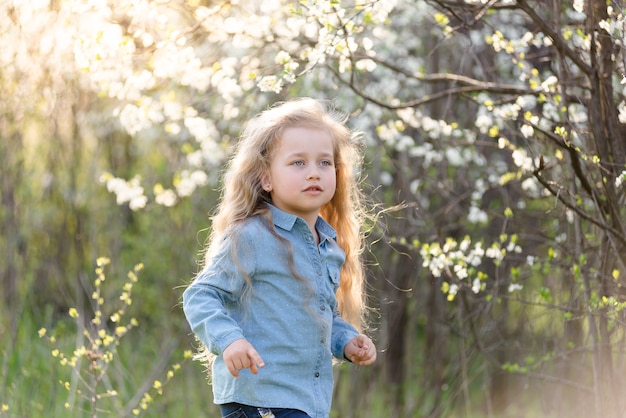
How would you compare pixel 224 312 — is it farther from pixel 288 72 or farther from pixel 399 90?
pixel 399 90

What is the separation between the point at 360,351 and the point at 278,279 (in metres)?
0.36

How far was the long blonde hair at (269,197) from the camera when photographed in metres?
2.75

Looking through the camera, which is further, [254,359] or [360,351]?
[360,351]

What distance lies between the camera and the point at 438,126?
186 inches

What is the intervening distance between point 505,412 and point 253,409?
4098mm

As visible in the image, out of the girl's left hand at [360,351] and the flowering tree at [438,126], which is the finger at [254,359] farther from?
the flowering tree at [438,126]

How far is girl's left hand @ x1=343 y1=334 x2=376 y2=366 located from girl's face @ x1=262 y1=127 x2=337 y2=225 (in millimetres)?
372

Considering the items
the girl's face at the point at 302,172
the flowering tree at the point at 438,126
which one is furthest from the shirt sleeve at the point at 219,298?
the flowering tree at the point at 438,126

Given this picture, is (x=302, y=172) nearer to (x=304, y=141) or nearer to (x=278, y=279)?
(x=304, y=141)

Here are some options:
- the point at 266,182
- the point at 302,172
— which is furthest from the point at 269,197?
the point at 302,172

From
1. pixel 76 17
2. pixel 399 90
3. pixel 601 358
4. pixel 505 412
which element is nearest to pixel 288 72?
pixel 601 358

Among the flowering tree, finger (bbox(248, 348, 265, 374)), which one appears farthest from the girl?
the flowering tree

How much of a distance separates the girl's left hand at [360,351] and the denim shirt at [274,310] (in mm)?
85

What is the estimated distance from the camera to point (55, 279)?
7.61m
